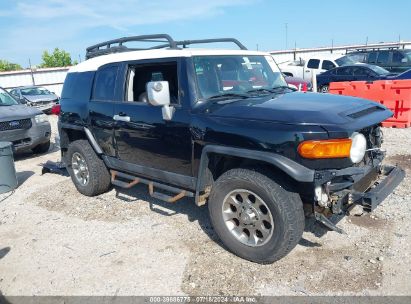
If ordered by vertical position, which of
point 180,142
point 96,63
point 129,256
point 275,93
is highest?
point 96,63

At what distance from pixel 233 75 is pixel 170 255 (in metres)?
2.07

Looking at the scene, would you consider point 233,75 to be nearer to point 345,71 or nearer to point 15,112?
point 15,112

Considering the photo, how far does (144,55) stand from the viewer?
175 inches

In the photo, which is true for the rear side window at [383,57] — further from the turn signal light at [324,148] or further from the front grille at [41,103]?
the front grille at [41,103]

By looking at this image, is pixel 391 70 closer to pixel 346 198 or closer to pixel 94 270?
pixel 346 198

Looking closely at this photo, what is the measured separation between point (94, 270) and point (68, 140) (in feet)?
9.53

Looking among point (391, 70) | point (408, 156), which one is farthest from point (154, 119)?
point (391, 70)

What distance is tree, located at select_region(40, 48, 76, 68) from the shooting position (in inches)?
2030

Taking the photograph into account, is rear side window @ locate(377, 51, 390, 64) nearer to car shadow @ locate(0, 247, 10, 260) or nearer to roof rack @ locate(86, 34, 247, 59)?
roof rack @ locate(86, 34, 247, 59)

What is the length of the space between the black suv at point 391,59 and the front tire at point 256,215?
13987 millimetres

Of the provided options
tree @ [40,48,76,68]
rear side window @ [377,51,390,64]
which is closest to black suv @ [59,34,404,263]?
rear side window @ [377,51,390,64]

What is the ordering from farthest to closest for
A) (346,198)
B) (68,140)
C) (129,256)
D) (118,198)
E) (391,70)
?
1. (391,70)
2. (68,140)
3. (118,198)
4. (129,256)
5. (346,198)

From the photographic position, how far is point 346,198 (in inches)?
130

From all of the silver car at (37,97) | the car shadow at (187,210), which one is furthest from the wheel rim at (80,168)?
the silver car at (37,97)
